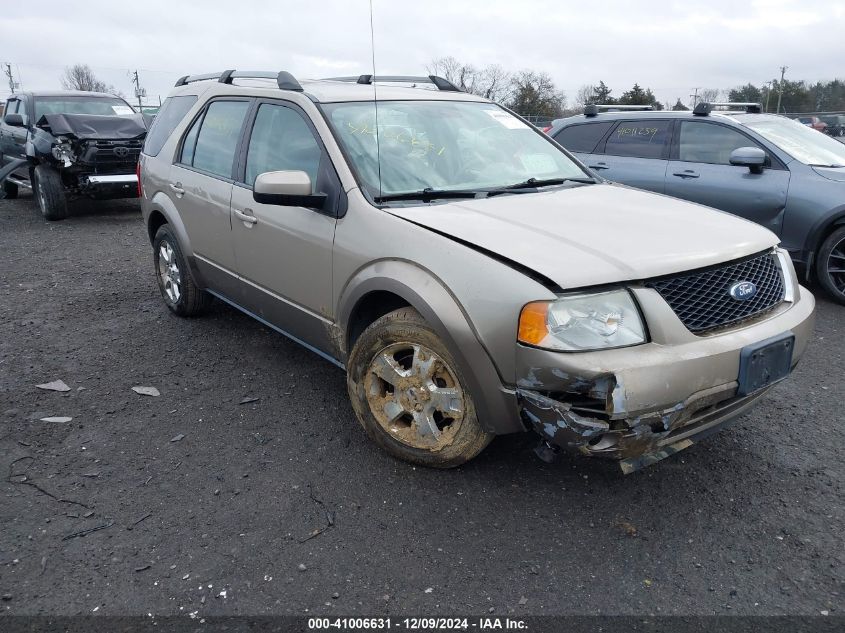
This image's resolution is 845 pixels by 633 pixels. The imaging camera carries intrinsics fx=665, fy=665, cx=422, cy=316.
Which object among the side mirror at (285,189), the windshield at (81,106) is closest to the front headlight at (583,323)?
the side mirror at (285,189)

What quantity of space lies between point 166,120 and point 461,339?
3730 mm

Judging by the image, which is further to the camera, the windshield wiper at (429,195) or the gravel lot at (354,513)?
the windshield wiper at (429,195)

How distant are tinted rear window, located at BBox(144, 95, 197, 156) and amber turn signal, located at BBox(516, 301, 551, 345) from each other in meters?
3.52

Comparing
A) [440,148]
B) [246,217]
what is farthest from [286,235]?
[440,148]

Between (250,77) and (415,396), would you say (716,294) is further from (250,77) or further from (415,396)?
(250,77)

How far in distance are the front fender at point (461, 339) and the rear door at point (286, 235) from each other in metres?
0.63

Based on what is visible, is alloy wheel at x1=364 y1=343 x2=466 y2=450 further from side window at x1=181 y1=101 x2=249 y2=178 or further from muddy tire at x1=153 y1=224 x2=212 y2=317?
muddy tire at x1=153 y1=224 x2=212 y2=317

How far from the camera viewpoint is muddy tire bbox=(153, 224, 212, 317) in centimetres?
499

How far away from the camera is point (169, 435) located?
3510 mm

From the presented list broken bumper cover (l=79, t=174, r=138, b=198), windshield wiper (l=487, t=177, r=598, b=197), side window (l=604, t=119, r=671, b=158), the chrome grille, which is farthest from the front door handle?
broken bumper cover (l=79, t=174, r=138, b=198)

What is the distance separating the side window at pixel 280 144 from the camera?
11.8ft

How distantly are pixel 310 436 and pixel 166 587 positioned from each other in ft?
3.95

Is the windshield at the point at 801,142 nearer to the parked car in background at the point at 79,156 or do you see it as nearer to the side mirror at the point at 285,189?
the side mirror at the point at 285,189

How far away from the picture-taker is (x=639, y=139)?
7.15 m
